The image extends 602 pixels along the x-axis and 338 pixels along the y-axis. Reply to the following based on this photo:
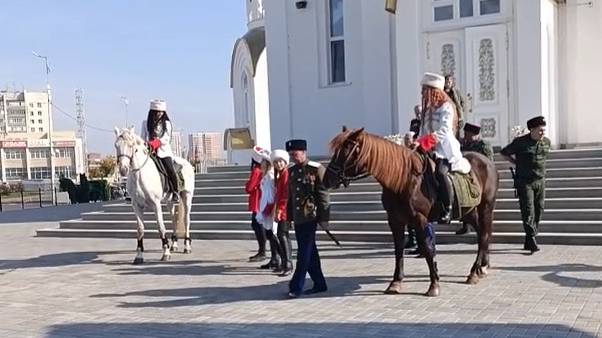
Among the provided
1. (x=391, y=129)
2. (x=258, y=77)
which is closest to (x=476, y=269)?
(x=391, y=129)

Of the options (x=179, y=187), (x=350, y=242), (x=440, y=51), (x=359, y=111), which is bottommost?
(x=350, y=242)

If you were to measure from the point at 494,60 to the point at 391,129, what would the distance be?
3.20 metres

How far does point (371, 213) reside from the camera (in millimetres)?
12125

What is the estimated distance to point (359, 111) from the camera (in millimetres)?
16781

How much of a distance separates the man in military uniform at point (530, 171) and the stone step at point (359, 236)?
79 cm

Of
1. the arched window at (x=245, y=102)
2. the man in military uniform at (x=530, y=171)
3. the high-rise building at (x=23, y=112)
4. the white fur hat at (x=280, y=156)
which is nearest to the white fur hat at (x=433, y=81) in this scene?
the white fur hat at (x=280, y=156)

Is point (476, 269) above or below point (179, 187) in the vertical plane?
below

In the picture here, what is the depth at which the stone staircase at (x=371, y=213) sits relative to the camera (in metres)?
10.4

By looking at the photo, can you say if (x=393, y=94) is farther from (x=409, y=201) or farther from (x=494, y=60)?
(x=409, y=201)

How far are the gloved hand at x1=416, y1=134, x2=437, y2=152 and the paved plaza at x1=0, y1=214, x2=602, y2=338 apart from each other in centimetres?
165

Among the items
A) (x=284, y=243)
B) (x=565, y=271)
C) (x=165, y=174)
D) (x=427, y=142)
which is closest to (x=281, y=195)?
(x=284, y=243)

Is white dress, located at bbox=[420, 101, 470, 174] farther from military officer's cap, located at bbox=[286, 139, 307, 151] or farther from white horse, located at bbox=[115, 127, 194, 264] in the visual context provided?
white horse, located at bbox=[115, 127, 194, 264]

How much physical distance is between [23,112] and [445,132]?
131 m

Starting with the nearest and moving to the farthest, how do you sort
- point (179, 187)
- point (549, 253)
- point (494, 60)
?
point (549, 253) → point (179, 187) → point (494, 60)
